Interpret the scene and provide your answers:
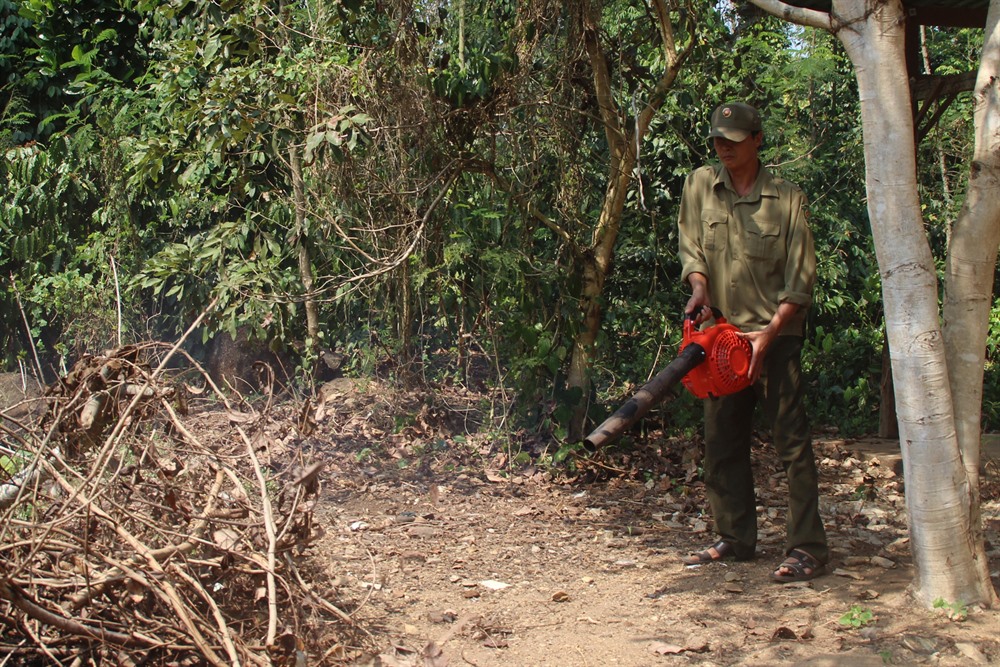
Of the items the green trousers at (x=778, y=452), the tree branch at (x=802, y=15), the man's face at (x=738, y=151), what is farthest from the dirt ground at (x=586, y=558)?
the tree branch at (x=802, y=15)

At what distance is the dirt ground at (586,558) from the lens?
3.85 metres

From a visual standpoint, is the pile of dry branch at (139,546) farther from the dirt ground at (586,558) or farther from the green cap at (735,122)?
the green cap at (735,122)

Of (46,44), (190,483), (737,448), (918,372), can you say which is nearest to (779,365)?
(737,448)

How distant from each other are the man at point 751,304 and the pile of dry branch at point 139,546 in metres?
2.04

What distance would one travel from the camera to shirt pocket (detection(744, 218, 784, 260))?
4.66 m

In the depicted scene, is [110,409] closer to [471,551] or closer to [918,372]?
[471,551]

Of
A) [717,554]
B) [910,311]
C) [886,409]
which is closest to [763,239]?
[910,311]

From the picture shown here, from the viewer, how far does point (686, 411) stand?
695 centimetres

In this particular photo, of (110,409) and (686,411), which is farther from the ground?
(110,409)

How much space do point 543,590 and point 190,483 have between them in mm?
1663

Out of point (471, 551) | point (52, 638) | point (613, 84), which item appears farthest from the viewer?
point (613, 84)

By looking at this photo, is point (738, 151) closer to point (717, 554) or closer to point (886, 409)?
point (717, 554)

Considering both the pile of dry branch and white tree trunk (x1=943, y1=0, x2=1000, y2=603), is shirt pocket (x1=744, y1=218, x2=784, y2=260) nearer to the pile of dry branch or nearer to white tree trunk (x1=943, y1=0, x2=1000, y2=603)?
white tree trunk (x1=943, y1=0, x2=1000, y2=603)

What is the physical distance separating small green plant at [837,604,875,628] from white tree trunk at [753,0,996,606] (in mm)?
239
